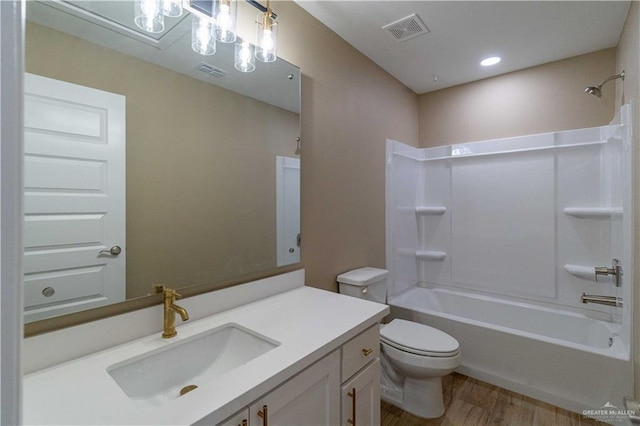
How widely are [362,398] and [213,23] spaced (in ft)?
5.76

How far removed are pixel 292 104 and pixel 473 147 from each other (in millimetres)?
1972

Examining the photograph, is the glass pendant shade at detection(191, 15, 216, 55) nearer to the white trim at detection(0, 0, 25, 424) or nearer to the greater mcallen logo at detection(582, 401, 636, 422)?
the white trim at detection(0, 0, 25, 424)

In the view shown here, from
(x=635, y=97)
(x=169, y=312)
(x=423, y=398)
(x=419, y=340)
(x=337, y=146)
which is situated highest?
(x=635, y=97)

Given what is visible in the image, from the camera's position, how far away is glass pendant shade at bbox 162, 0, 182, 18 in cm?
111

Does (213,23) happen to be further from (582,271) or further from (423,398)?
(582,271)

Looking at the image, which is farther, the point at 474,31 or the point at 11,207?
the point at 474,31

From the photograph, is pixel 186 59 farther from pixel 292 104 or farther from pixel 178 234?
pixel 178 234

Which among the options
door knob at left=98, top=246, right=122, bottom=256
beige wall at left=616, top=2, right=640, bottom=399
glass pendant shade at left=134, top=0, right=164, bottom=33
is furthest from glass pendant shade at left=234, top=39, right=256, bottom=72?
beige wall at left=616, top=2, right=640, bottom=399

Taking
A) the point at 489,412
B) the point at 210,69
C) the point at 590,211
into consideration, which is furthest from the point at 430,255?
the point at 210,69

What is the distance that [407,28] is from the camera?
1.92 m

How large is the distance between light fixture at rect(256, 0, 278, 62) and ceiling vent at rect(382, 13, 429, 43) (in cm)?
89

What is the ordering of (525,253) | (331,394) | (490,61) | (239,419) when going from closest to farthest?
(239,419)
(331,394)
(490,61)
(525,253)

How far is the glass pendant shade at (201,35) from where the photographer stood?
121 cm

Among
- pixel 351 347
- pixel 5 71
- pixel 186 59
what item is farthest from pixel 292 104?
pixel 5 71
